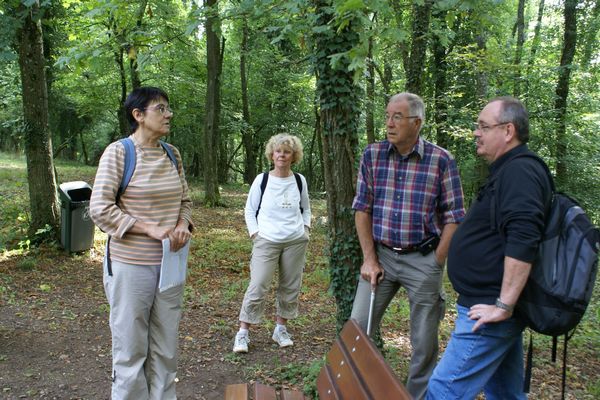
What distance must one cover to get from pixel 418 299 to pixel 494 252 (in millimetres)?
983

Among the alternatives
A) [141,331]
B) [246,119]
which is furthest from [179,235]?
[246,119]

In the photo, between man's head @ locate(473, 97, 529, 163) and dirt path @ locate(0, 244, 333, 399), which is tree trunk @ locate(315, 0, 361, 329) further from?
man's head @ locate(473, 97, 529, 163)

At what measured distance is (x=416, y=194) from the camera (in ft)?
10.2

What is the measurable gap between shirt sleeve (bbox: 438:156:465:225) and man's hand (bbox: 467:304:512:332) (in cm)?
91

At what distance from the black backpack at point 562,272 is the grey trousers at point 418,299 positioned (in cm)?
93

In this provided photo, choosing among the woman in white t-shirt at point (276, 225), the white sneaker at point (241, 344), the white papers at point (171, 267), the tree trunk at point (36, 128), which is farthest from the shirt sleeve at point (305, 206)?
the tree trunk at point (36, 128)

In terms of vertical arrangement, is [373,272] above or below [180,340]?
above

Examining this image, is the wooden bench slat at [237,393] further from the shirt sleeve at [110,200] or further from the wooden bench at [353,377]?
the shirt sleeve at [110,200]

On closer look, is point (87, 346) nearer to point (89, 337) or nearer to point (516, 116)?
point (89, 337)

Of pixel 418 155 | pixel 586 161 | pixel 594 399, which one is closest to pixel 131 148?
pixel 418 155

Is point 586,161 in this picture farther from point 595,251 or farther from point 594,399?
point 595,251

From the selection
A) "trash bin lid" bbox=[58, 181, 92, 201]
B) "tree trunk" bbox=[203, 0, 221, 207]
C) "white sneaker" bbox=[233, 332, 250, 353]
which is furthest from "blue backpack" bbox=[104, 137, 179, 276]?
"tree trunk" bbox=[203, 0, 221, 207]

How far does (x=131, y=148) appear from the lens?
9.95ft

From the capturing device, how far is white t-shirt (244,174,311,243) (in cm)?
448
